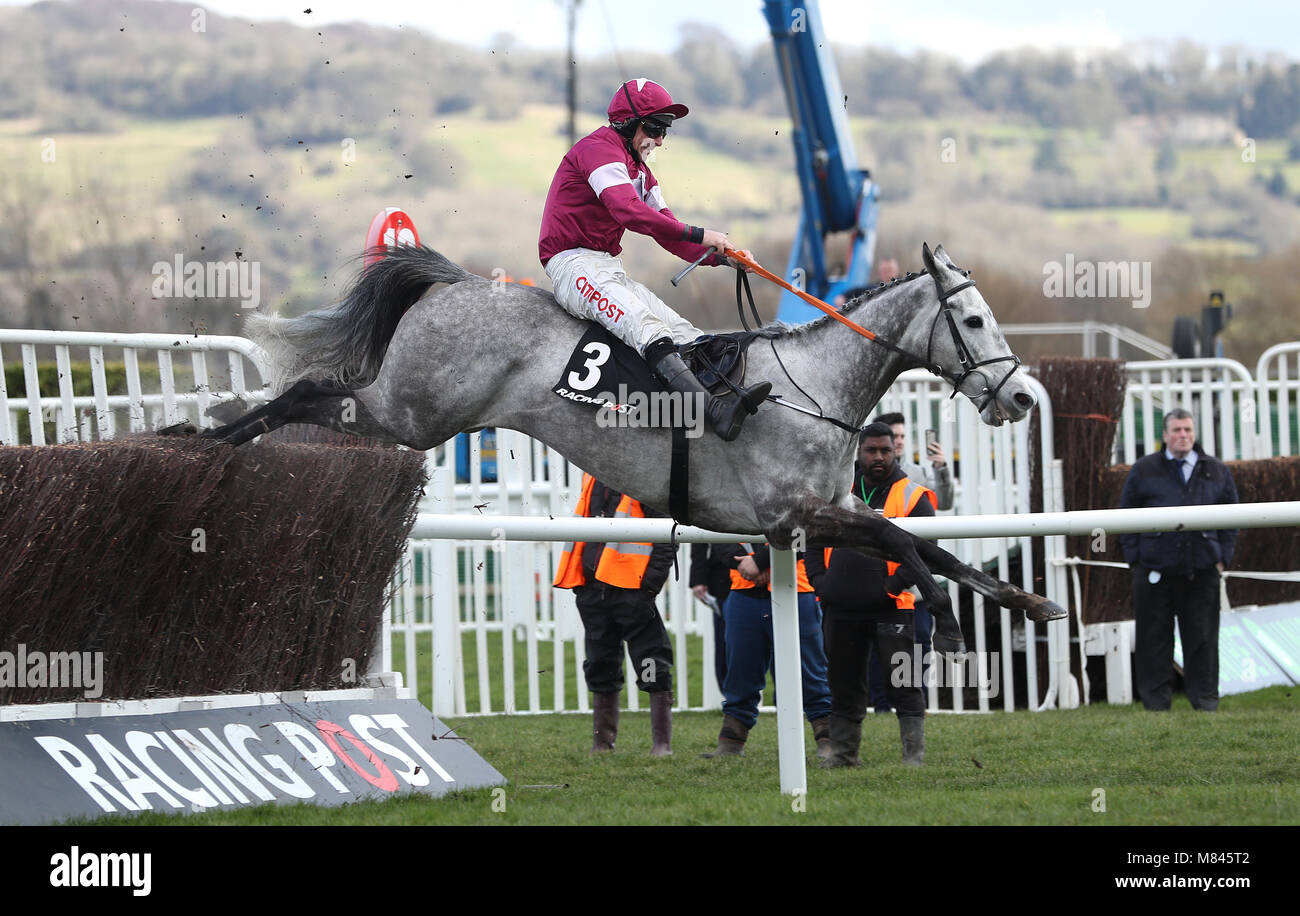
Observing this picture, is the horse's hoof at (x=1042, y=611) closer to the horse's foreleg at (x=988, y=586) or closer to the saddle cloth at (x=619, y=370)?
the horse's foreleg at (x=988, y=586)

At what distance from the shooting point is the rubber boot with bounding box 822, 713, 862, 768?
702 cm

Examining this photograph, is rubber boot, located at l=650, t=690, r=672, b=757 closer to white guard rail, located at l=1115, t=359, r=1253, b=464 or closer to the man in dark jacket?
the man in dark jacket

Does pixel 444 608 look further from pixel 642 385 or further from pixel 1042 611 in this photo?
pixel 1042 611

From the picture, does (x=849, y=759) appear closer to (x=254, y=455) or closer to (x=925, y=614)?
(x=925, y=614)

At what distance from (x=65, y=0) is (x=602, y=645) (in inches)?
1722

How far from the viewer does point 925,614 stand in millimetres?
8820

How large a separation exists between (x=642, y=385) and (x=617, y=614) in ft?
8.19

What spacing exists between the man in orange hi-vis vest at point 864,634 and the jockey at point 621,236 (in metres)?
Answer: 2.00

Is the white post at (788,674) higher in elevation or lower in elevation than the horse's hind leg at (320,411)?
lower

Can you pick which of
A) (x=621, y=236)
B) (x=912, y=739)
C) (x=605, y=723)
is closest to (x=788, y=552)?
(x=621, y=236)

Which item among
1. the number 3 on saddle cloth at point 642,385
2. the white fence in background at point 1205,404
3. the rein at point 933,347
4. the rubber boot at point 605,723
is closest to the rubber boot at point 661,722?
the rubber boot at point 605,723

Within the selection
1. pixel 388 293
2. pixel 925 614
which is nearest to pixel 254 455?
pixel 388 293

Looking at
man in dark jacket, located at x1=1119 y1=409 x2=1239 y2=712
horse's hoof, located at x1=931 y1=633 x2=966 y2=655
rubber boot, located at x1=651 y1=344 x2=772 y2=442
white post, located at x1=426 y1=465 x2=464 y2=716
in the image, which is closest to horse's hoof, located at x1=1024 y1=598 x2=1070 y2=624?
A: horse's hoof, located at x1=931 y1=633 x2=966 y2=655

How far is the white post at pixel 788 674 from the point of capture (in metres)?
5.67
